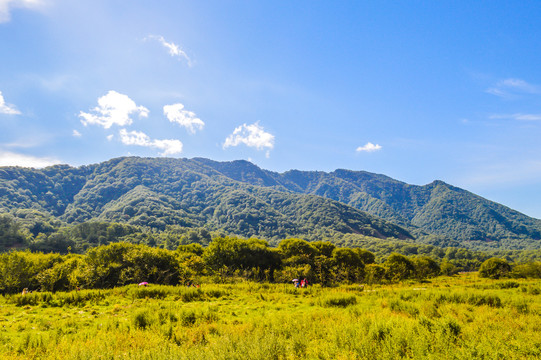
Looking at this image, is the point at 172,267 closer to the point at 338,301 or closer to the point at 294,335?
the point at 338,301

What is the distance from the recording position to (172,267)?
28984 millimetres

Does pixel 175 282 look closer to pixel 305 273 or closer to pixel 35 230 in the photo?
pixel 305 273

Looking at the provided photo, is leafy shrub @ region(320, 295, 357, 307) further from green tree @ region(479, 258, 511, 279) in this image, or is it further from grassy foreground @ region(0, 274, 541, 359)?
green tree @ region(479, 258, 511, 279)

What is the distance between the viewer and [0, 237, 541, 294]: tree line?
23047 mm

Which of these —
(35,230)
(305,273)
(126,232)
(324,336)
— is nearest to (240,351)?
(324,336)

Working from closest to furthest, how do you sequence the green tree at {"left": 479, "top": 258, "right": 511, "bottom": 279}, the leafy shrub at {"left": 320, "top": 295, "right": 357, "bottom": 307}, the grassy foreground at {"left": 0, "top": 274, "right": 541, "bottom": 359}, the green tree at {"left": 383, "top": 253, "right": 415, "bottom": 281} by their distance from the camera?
the grassy foreground at {"left": 0, "top": 274, "right": 541, "bottom": 359} → the leafy shrub at {"left": 320, "top": 295, "right": 357, "bottom": 307} → the green tree at {"left": 383, "top": 253, "right": 415, "bottom": 281} → the green tree at {"left": 479, "top": 258, "right": 511, "bottom": 279}

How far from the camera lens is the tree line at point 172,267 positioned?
2305 centimetres

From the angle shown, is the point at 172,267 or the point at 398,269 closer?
the point at 172,267

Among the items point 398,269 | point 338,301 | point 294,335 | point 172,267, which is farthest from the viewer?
point 398,269

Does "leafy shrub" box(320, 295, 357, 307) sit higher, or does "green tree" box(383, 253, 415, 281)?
"leafy shrub" box(320, 295, 357, 307)

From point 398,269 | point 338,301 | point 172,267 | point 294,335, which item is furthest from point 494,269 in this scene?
point 294,335

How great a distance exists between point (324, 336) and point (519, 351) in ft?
13.7

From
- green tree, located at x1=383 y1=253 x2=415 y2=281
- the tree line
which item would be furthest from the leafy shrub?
green tree, located at x1=383 y1=253 x2=415 y2=281

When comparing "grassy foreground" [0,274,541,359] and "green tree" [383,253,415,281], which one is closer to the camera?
"grassy foreground" [0,274,541,359]
